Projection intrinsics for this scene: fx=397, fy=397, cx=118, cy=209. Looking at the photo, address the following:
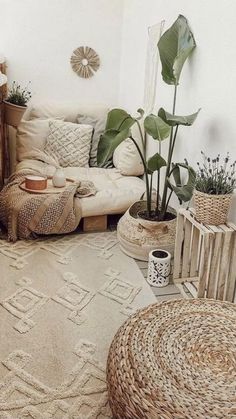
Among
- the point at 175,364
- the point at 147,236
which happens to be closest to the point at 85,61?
the point at 147,236

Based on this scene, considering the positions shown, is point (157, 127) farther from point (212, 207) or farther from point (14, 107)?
point (14, 107)

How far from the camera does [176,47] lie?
2516 mm

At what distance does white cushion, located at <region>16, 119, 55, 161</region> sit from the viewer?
12.0 feet

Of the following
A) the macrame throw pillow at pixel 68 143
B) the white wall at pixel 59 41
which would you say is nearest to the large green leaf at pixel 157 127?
the macrame throw pillow at pixel 68 143

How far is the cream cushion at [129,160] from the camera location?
3416mm

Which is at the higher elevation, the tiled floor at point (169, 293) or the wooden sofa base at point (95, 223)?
the wooden sofa base at point (95, 223)

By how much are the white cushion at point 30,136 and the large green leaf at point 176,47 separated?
1.51m

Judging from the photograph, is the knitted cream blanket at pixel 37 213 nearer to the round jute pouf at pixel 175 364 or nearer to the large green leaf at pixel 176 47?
the large green leaf at pixel 176 47

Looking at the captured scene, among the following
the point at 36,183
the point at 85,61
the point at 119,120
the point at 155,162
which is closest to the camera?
the point at 119,120

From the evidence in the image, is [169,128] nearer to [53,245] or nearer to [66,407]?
[53,245]

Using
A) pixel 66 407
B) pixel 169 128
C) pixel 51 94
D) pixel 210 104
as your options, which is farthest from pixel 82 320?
pixel 51 94

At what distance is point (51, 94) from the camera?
4016 millimetres

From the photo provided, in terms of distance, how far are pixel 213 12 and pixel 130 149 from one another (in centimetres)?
134

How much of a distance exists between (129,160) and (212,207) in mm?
1503
